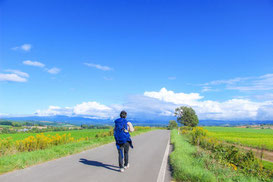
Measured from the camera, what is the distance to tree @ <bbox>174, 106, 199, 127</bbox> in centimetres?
6641

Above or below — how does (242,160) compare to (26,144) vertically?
below

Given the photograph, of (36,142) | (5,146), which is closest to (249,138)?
(36,142)

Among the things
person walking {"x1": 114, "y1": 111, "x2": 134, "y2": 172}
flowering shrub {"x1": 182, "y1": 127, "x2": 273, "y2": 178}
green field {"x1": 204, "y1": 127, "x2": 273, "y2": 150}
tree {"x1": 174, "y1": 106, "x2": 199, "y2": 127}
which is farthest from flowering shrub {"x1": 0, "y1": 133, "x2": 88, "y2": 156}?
tree {"x1": 174, "y1": 106, "x2": 199, "y2": 127}

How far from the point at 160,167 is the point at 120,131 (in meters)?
2.43

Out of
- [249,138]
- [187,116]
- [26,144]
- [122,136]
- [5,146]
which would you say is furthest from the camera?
[187,116]

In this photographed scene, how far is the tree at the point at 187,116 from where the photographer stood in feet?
218

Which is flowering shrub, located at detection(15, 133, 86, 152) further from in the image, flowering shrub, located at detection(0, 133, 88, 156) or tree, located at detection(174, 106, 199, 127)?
tree, located at detection(174, 106, 199, 127)

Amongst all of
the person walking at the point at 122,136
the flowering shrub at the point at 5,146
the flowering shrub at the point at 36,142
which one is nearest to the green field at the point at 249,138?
the person walking at the point at 122,136

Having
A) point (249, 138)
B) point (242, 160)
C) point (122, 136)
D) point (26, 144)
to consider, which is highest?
point (122, 136)

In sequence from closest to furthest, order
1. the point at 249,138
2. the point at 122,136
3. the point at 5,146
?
the point at 122,136, the point at 5,146, the point at 249,138

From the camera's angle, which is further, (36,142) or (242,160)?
(36,142)

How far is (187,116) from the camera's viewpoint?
2635 inches

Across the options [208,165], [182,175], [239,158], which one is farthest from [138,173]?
[239,158]

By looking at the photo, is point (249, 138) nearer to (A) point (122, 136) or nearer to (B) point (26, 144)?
(A) point (122, 136)
